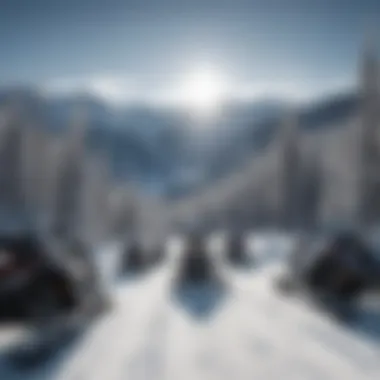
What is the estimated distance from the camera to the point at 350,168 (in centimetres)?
7056

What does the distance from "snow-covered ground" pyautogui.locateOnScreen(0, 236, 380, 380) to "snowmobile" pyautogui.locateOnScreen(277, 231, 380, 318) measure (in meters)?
0.62

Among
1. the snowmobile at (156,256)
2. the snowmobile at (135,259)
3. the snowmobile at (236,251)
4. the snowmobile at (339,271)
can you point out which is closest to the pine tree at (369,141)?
the snowmobile at (236,251)

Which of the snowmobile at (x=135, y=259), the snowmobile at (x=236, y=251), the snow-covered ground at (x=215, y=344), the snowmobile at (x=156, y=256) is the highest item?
the snow-covered ground at (x=215, y=344)

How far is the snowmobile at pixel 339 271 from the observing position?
14.7 meters

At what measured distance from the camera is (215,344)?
10141 millimetres

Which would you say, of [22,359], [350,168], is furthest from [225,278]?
[350,168]

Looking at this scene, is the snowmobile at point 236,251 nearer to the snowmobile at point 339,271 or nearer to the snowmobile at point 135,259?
the snowmobile at point 135,259

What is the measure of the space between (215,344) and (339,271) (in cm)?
551

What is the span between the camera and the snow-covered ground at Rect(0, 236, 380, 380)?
26.5ft

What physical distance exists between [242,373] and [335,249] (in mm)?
7527

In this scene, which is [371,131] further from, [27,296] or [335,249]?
[27,296]

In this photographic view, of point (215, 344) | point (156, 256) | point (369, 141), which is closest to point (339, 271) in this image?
point (215, 344)

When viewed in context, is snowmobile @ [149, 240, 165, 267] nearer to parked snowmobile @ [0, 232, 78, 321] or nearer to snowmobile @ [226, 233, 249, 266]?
snowmobile @ [226, 233, 249, 266]

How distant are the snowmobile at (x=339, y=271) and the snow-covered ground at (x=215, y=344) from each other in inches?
24.5
